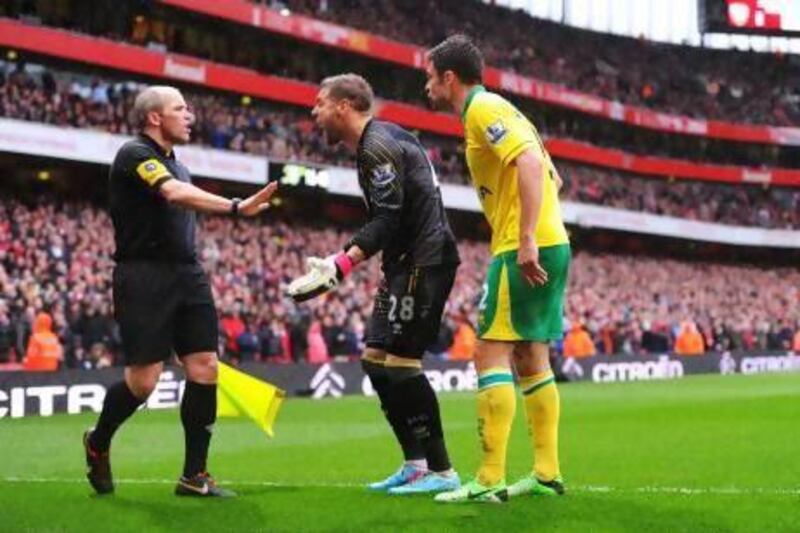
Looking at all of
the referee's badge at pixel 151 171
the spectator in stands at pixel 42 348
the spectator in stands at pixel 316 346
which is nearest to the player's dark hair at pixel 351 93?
the referee's badge at pixel 151 171

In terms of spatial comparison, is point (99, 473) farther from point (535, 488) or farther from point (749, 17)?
point (749, 17)

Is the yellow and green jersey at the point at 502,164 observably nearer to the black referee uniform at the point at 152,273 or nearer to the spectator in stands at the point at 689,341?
the black referee uniform at the point at 152,273

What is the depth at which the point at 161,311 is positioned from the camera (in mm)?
6891

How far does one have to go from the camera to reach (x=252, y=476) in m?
8.59

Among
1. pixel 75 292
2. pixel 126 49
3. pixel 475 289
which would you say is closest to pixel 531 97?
pixel 475 289

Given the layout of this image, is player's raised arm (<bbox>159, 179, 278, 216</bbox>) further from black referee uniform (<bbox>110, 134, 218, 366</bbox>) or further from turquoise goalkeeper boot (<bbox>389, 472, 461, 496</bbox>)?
turquoise goalkeeper boot (<bbox>389, 472, 461, 496</bbox>)

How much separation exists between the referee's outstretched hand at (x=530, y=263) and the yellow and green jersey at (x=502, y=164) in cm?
23

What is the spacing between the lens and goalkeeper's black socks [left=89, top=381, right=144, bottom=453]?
7.02 meters

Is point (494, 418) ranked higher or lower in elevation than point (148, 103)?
lower

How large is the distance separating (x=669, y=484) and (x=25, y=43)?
92.2ft

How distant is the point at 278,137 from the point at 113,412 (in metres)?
31.5

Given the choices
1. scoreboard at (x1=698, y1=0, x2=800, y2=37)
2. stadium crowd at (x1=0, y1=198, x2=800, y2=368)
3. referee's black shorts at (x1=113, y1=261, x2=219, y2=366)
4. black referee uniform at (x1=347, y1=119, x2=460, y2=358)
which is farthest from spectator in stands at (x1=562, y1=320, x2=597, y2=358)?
referee's black shorts at (x1=113, y1=261, x2=219, y2=366)

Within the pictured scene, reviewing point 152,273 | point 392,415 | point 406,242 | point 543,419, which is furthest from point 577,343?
point 152,273

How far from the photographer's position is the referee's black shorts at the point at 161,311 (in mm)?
6875
